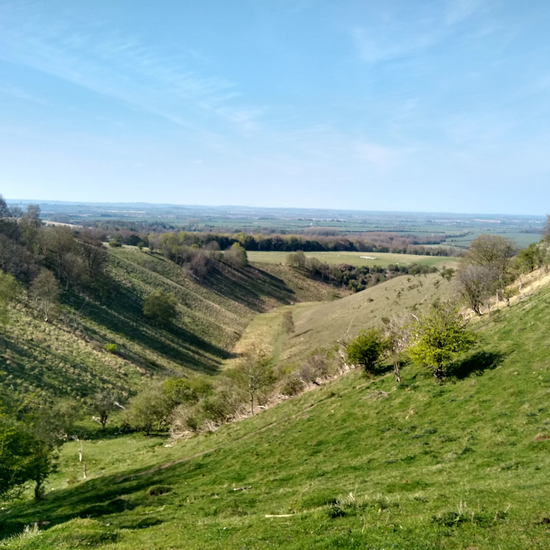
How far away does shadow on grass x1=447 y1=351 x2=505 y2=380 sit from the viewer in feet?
82.8

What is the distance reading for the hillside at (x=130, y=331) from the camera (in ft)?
185

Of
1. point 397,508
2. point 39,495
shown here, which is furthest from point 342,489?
point 39,495

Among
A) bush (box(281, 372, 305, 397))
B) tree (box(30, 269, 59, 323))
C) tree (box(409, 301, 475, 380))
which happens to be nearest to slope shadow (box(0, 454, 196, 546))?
bush (box(281, 372, 305, 397))

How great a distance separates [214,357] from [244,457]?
213 ft

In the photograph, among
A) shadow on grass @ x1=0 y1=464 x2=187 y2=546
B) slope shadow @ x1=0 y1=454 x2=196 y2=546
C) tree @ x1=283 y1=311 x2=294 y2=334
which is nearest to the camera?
shadow on grass @ x1=0 y1=464 x2=187 y2=546

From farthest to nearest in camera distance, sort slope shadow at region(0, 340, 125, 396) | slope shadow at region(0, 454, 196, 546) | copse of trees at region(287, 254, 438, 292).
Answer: copse of trees at region(287, 254, 438, 292)
slope shadow at region(0, 340, 125, 396)
slope shadow at region(0, 454, 196, 546)

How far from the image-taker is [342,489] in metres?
16.8

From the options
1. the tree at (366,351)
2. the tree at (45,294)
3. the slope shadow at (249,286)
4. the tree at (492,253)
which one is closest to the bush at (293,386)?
the tree at (366,351)

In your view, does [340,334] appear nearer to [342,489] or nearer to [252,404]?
[252,404]

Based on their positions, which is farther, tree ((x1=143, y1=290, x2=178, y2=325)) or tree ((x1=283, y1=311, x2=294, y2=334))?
tree ((x1=283, y1=311, x2=294, y2=334))

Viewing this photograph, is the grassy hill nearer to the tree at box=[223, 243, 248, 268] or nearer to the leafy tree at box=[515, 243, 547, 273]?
the leafy tree at box=[515, 243, 547, 273]

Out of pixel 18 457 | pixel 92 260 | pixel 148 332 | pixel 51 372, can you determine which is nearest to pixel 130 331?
pixel 148 332

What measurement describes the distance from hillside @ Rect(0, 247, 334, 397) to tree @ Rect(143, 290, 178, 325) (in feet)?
7.31

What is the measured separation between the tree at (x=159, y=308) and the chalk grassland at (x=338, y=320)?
18424 mm
